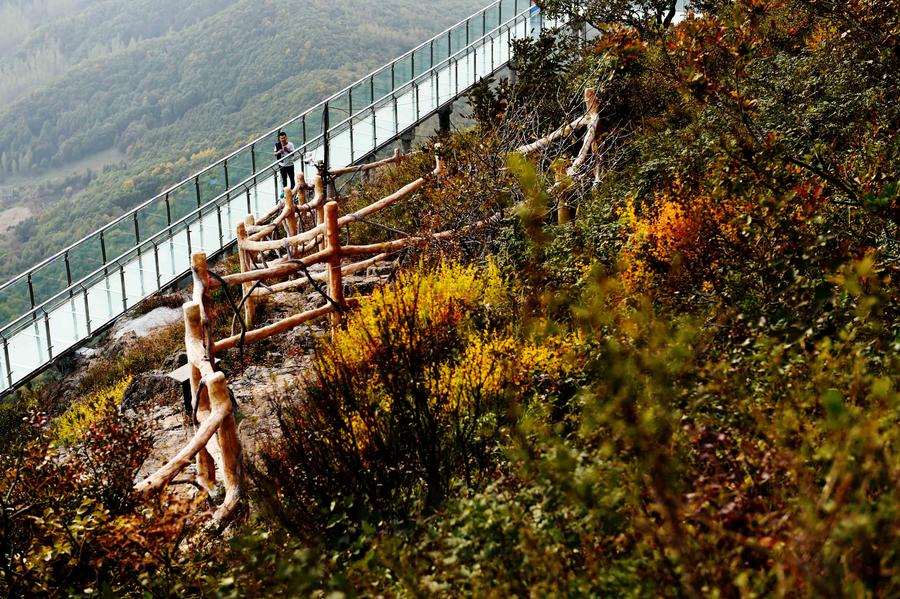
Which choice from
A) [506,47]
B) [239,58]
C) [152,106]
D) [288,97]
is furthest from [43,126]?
[506,47]

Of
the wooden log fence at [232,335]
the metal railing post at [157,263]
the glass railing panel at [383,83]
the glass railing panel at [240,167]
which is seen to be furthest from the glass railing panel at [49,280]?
the glass railing panel at [383,83]

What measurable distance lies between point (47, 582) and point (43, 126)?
101469 mm

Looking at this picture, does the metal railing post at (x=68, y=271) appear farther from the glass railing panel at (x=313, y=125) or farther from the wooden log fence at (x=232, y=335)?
the glass railing panel at (x=313, y=125)

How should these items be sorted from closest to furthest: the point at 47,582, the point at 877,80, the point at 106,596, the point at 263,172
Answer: the point at 106,596 → the point at 47,582 → the point at 877,80 → the point at 263,172

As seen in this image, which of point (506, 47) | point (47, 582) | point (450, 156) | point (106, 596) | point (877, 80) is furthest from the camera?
point (506, 47)

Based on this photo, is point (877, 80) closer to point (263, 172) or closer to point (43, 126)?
point (263, 172)

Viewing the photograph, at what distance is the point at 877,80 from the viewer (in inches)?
357

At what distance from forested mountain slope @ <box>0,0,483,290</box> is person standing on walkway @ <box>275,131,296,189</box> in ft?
144

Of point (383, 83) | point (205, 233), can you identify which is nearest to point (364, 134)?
point (383, 83)

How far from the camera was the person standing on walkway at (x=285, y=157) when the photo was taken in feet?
60.1

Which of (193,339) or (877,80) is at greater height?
(877,80)

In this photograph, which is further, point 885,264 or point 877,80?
point 877,80

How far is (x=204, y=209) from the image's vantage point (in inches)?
746

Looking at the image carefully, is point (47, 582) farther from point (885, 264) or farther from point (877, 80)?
point (877, 80)
